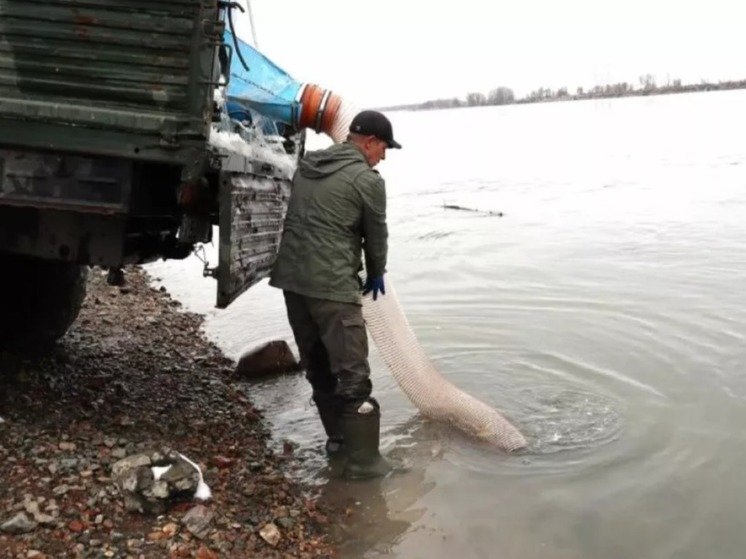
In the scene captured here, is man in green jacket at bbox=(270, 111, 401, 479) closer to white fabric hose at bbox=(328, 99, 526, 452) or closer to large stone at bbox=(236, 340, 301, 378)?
white fabric hose at bbox=(328, 99, 526, 452)

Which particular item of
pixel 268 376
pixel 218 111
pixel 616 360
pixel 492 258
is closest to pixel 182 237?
pixel 218 111

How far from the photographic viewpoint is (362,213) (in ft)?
15.0

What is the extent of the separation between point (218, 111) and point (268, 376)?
10.4 ft

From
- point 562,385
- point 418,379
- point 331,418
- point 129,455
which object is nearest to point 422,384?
point 418,379

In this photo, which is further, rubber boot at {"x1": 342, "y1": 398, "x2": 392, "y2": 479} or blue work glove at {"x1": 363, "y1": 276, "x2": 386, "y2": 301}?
blue work glove at {"x1": 363, "y1": 276, "x2": 386, "y2": 301}

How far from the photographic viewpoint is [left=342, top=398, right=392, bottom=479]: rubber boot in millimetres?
4688

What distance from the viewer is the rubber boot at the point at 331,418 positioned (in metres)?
5.09

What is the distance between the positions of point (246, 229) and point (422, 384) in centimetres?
194

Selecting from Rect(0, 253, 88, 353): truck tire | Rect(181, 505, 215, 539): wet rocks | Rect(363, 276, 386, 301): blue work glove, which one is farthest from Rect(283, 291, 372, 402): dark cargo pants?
Rect(0, 253, 88, 353): truck tire

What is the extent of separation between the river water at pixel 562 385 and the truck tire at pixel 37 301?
5.36 ft

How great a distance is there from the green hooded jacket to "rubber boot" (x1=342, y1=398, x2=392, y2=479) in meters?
0.67

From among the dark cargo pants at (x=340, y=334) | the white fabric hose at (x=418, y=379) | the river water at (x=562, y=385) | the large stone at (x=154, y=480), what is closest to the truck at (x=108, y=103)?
the dark cargo pants at (x=340, y=334)

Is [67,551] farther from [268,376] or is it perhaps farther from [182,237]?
[268,376]

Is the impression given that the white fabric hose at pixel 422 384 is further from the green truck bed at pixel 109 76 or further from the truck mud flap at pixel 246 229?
the green truck bed at pixel 109 76
